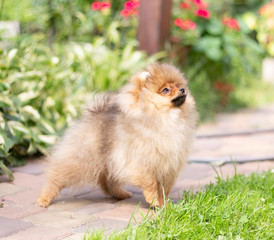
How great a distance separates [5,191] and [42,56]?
272cm

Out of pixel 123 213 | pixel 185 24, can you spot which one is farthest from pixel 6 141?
pixel 185 24

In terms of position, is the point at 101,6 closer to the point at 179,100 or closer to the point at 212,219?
the point at 179,100

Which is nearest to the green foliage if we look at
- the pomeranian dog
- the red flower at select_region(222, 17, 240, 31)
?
the pomeranian dog

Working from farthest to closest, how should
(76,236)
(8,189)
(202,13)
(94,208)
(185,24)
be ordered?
(202,13) → (185,24) → (8,189) → (94,208) → (76,236)

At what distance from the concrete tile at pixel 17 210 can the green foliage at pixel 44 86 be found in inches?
28.2

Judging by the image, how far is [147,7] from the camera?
664cm

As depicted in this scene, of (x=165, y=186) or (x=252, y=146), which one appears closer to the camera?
(x=165, y=186)

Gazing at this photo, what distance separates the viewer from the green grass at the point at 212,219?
2559mm

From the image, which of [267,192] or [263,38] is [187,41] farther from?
[267,192]

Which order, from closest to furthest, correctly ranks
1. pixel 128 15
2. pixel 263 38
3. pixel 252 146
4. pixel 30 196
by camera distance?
1. pixel 30 196
2. pixel 252 146
3. pixel 128 15
4. pixel 263 38

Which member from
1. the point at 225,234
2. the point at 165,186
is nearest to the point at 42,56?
the point at 165,186

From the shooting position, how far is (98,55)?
Result: 636 cm

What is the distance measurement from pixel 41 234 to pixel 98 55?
406 centimetres

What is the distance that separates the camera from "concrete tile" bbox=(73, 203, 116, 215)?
315 centimetres
